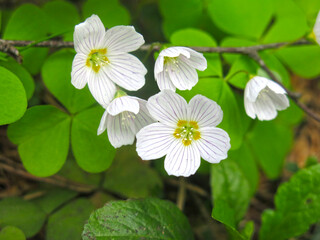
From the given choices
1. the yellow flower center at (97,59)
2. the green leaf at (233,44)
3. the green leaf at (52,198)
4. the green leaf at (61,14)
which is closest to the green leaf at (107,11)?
the green leaf at (61,14)

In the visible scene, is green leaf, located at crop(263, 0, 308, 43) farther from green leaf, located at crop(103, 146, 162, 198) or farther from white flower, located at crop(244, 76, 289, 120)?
green leaf, located at crop(103, 146, 162, 198)

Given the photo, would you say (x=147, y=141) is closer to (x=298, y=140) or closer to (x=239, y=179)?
(x=239, y=179)

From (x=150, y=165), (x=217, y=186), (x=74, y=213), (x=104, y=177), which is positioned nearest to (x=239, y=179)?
(x=217, y=186)

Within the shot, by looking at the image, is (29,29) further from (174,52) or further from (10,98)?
(174,52)

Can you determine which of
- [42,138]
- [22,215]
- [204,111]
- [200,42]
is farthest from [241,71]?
[22,215]

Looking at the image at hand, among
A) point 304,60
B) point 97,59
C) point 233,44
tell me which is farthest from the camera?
point 304,60

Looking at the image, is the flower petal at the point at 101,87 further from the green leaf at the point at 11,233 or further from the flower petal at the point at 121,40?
the green leaf at the point at 11,233
